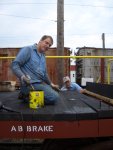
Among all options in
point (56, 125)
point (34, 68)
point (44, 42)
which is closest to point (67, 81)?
point (34, 68)

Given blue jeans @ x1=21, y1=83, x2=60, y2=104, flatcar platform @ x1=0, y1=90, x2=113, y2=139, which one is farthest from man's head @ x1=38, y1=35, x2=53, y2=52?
flatcar platform @ x1=0, y1=90, x2=113, y2=139

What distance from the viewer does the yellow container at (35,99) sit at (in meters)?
4.29

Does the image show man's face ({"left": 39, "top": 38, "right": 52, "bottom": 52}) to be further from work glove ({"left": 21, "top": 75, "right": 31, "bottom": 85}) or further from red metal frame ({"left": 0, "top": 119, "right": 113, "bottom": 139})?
red metal frame ({"left": 0, "top": 119, "right": 113, "bottom": 139})

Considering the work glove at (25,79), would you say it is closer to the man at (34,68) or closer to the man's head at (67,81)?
the man at (34,68)

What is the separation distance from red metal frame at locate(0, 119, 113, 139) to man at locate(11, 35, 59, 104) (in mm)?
1048

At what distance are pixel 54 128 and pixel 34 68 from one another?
1.57 metres

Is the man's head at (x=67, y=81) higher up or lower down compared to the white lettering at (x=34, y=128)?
higher up

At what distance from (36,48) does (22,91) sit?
1.85 feet

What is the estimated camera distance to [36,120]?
12.1 feet

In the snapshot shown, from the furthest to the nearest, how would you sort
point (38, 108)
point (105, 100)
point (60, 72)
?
point (60, 72) → point (105, 100) → point (38, 108)

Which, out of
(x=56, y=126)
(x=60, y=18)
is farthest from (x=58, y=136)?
(x=60, y=18)

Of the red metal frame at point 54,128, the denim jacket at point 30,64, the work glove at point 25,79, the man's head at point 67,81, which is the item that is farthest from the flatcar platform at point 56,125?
the man's head at point 67,81

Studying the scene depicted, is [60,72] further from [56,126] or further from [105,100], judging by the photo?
[56,126]

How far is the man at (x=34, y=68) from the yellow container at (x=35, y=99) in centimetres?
30
